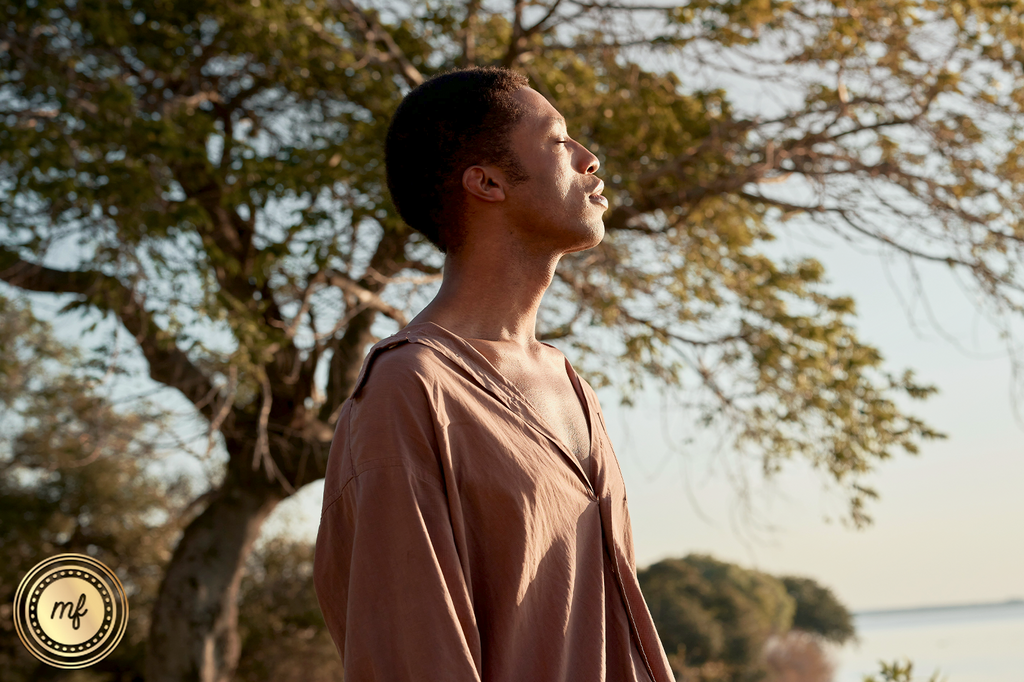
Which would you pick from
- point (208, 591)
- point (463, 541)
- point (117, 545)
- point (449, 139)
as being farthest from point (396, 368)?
point (117, 545)

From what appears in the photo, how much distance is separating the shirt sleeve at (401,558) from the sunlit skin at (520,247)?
301 mm

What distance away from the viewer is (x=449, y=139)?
5.13 ft

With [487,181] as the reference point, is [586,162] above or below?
above

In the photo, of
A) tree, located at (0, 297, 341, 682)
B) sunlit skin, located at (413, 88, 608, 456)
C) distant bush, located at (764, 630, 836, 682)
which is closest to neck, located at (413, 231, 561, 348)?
sunlit skin, located at (413, 88, 608, 456)

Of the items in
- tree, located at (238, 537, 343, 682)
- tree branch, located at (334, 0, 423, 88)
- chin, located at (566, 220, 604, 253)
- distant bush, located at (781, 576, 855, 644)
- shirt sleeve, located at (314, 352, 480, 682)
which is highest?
tree branch, located at (334, 0, 423, 88)

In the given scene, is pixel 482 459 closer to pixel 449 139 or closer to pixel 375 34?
pixel 449 139

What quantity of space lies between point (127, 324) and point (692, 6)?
447 centimetres

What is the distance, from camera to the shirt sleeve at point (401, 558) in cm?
112

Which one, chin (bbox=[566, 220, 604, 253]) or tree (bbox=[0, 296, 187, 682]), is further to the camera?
tree (bbox=[0, 296, 187, 682])

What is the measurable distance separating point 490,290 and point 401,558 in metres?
0.55

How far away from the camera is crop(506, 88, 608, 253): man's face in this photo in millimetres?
1522

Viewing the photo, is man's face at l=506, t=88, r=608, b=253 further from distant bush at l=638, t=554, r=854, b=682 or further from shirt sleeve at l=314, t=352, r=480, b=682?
distant bush at l=638, t=554, r=854, b=682

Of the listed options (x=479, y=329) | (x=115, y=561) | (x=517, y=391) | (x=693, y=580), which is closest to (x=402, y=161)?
(x=479, y=329)

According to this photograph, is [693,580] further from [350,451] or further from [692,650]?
[350,451]
